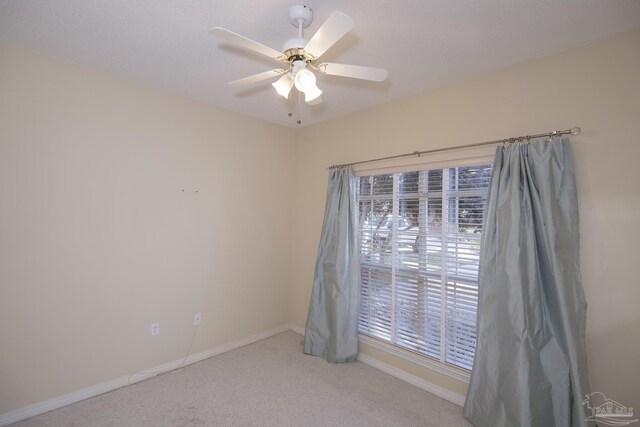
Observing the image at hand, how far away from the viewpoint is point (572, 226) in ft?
6.05

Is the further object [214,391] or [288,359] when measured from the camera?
[288,359]

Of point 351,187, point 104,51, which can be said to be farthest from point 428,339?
point 104,51

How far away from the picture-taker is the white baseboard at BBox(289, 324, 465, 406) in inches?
93.0

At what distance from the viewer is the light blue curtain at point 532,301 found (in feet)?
5.92

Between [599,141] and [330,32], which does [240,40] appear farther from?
[599,141]

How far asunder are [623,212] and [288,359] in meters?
2.89

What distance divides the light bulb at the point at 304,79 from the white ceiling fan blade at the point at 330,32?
99 millimetres

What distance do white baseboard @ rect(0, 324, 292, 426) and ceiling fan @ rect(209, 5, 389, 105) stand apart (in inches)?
103

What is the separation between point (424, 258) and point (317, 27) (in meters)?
1.99

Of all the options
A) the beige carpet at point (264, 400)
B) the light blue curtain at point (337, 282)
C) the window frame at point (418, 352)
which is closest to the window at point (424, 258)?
the window frame at point (418, 352)

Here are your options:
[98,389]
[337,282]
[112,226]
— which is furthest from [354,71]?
[98,389]

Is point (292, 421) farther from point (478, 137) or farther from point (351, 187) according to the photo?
point (478, 137)

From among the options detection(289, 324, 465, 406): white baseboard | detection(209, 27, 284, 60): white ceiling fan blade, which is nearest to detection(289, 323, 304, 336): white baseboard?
detection(289, 324, 465, 406): white baseboard

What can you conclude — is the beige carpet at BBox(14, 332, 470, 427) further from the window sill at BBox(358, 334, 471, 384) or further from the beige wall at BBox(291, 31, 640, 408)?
the beige wall at BBox(291, 31, 640, 408)
